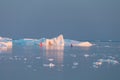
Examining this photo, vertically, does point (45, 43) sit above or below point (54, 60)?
above

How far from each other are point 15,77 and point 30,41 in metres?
22.5

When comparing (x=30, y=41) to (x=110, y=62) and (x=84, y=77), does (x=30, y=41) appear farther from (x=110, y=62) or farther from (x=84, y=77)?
(x=84, y=77)

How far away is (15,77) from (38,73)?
812 millimetres

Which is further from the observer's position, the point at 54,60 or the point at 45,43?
the point at 45,43

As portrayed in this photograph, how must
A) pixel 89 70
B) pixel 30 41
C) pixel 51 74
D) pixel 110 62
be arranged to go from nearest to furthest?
1. pixel 51 74
2. pixel 89 70
3. pixel 110 62
4. pixel 30 41

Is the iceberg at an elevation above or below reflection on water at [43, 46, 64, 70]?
above

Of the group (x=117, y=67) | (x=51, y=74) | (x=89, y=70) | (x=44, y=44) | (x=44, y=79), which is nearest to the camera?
(x=44, y=79)

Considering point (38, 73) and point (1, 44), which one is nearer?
point (38, 73)

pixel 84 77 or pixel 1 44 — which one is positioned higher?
pixel 1 44

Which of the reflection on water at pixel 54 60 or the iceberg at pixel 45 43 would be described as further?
the iceberg at pixel 45 43

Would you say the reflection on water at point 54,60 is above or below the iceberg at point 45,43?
below

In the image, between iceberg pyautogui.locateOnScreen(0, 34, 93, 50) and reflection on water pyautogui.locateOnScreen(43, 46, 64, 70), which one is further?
iceberg pyautogui.locateOnScreen(0, 34, 93, 50)

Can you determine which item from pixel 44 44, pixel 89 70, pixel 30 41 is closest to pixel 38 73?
pixel 89 70

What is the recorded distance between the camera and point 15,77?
9422 mm
